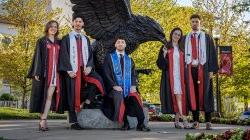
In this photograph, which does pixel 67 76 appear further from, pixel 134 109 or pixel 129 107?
pixel 134 109

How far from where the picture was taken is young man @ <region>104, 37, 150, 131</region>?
9.45 metres

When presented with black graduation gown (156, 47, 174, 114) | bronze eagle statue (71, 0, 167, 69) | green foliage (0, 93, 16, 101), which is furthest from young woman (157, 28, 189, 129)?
green foliage (0, 93, 16, 101)

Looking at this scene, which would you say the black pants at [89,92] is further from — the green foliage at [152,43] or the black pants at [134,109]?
the green foliage at [152,43]

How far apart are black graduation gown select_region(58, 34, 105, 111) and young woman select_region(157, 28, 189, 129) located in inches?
63.8

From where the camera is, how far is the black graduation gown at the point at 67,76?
954 cm

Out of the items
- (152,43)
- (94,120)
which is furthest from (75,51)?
(152,43)

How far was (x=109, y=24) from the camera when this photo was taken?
1035 cm

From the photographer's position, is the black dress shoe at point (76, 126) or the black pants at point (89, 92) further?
the black pants at point (89, 92)

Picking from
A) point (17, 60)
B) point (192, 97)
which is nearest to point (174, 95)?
point (192, 97)

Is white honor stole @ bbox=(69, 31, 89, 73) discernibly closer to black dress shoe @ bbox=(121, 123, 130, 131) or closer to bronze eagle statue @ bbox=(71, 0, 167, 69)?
bronze eagle statue @ bbox=(71, 0, 167, 69)

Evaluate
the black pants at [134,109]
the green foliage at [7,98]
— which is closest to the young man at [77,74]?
the black pants at [134,109]

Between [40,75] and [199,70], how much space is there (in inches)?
128

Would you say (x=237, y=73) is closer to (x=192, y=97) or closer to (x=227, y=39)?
(x=227, y=39)

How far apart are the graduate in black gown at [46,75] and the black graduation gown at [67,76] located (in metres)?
0.11
